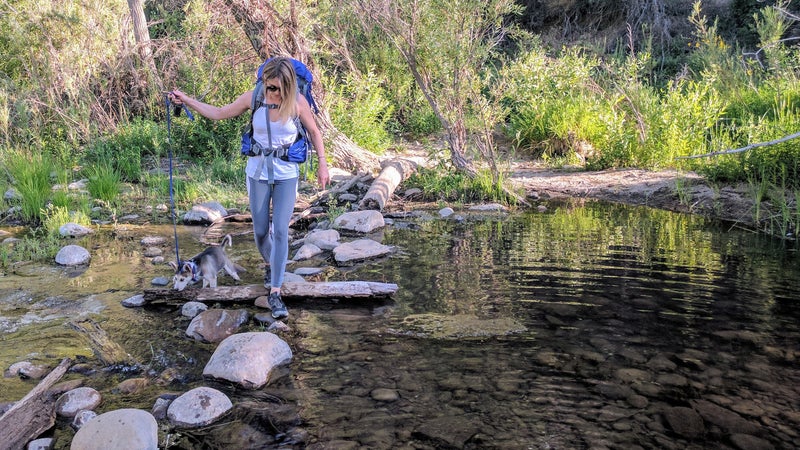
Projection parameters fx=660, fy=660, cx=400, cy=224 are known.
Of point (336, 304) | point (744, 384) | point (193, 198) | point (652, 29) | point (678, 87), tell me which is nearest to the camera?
point (744, 384)

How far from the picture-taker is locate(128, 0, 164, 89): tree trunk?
13.2 m

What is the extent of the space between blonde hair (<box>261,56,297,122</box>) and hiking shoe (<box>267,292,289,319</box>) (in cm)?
150

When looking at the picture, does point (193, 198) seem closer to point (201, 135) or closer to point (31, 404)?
point (201, 135)

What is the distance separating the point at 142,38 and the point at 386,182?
24.3 ft

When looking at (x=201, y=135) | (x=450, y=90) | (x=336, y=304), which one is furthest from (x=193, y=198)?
(x=336, y=304)

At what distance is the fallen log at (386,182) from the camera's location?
9.71 meters

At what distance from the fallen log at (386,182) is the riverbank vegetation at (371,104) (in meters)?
0.54

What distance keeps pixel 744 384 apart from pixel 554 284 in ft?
7.31

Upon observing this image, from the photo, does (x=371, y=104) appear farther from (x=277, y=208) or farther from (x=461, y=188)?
(x=277, y=208)

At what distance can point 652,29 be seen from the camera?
1884cm

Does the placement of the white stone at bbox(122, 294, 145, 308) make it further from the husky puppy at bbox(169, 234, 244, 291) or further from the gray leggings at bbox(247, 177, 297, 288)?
the gray leggings at bbox(247, 177, 297, 288)

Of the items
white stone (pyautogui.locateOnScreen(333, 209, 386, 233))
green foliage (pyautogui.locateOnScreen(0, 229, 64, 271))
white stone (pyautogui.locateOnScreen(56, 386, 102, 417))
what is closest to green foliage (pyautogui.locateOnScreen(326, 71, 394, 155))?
white stone (pyautogui.locateOnScreen(333, 209, 386, 233))

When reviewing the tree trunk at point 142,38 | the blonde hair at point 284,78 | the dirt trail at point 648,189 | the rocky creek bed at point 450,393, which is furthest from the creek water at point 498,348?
the tree trunk at point 142,38

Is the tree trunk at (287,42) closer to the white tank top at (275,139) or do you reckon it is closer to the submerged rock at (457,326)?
the white tank top at (275,139)
